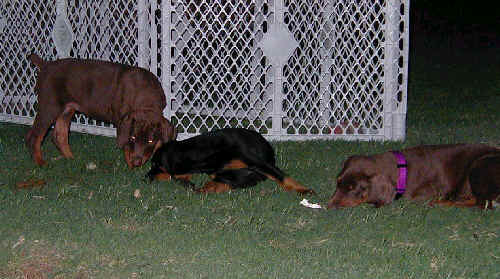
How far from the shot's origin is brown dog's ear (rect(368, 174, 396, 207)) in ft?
16.6

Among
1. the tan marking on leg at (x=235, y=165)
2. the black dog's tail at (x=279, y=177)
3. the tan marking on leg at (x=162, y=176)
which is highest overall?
the tan marking on leg at (x=235, y=165)

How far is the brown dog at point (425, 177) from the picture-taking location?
5102 millimetres

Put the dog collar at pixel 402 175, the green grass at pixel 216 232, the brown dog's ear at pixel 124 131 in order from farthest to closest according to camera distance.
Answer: the brown dog's ear at pixel 124 131 → the dog collar at pixel 402 175 → the green grass at pixel 216 232

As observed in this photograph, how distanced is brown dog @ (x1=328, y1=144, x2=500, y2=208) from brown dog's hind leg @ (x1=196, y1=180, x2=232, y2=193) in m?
1.07

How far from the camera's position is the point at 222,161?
614cm

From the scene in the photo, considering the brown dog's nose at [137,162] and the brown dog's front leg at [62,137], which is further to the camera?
the brown dog's front leg at [62,137]

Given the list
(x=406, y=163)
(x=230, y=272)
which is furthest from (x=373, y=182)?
(x=230, y=272)

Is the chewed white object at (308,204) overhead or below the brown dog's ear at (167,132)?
below

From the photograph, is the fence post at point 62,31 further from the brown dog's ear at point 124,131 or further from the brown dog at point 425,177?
the brown dog at point 425,177

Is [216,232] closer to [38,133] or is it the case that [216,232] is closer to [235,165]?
[235,165]

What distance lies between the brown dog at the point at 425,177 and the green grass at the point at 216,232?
0.13 metres

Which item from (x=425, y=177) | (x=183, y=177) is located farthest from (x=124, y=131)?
(x=425, y=177)

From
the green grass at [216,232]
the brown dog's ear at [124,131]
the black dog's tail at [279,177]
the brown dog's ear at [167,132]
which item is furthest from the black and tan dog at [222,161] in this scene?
the brown dog's ear at [124,131]

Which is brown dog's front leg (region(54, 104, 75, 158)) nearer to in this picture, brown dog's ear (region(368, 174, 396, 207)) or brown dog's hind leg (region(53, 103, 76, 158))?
brown dog's hind leg (region(53, 103, 76, 158))
